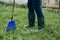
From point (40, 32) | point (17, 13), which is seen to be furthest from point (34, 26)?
point (17, 13)

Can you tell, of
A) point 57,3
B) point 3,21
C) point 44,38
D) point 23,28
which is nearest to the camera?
point 44,38

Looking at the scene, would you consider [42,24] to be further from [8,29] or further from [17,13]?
[17,13]

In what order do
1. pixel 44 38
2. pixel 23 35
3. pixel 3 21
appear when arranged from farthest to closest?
1. pixel 3 21
2. pixel 23 35
3. pixel 44 38

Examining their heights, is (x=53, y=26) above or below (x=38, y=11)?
below

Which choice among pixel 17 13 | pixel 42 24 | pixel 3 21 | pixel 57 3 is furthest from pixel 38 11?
pixel 57 3

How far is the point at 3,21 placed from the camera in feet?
16.5

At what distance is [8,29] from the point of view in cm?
402

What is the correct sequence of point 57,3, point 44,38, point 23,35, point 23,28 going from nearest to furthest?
point 44,38
point 23,35
point 23,28
point 57,3

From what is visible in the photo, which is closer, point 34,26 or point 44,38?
point 44,38

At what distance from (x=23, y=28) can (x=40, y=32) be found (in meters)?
0.46

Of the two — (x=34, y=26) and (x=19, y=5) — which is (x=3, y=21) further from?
(x=19, y=5)

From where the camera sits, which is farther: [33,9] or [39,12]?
[33,9]

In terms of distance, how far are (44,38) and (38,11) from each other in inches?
24.2

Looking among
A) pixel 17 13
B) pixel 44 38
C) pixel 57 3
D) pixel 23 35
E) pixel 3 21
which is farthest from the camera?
pixel 57 3
